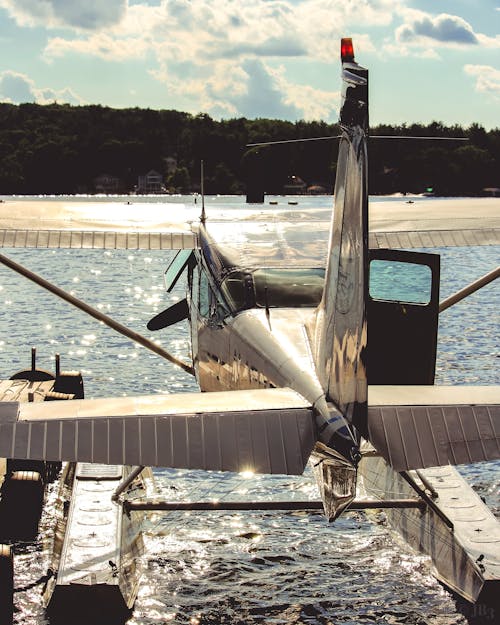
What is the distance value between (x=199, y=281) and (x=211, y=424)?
4.64m

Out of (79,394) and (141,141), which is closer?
(79,394)

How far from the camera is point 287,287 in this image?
938 cm

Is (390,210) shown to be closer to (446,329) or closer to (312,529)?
(312,529)

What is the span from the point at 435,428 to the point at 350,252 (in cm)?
132

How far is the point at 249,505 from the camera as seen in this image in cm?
909

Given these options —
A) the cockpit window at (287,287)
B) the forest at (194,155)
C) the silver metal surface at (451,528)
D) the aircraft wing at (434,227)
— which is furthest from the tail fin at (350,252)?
the forest at (194,155)

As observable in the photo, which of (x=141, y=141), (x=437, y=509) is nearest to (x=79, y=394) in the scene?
(x=437, y=509)

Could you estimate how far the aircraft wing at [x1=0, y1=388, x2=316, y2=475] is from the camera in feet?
20.2

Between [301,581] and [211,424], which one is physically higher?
[211,424]

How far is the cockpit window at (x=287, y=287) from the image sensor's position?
9195mm

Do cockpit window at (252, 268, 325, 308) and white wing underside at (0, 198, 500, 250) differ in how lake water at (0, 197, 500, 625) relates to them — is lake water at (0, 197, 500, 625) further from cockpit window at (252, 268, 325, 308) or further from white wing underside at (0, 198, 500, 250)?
white wing underside at (0, 198, 500, 250)

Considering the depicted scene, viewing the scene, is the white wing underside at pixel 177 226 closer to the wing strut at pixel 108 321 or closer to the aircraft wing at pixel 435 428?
the wing strut at pixel 108 321

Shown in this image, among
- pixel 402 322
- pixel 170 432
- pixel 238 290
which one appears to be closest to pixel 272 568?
pixel 402 322

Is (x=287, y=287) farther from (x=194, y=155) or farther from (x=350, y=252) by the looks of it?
(x=194, y=155)
